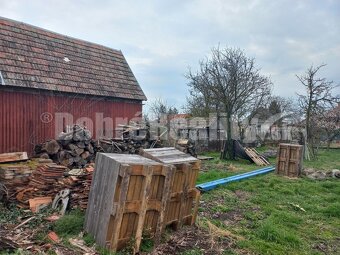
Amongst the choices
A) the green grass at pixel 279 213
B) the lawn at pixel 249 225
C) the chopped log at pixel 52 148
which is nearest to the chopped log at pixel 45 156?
the chopped log at pixel 52 148

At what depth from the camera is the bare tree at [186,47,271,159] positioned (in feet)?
59.5

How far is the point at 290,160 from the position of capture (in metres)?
11.6

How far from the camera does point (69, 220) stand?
5.21m

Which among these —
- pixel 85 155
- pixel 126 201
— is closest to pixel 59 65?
pixel 85 155

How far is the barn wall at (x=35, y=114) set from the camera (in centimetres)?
1017

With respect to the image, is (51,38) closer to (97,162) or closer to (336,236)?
(97,162)

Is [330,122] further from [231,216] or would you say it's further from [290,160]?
[231,216]

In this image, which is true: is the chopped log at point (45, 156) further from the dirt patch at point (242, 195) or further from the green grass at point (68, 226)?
the dirt patch at point (242, 195)

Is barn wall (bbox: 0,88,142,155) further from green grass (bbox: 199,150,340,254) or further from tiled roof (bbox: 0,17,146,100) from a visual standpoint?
green grass (bbox: 199,150,340,254)

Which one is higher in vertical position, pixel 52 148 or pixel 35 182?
pixel 52 148

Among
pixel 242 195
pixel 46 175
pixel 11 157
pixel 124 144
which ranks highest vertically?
pixel 124 144

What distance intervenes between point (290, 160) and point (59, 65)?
9768 mm

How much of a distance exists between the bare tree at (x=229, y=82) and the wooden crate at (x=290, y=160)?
5.64m

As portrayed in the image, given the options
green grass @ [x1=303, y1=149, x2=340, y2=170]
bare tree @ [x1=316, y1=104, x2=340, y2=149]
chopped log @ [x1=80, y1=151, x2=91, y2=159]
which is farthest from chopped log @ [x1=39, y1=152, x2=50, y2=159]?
bare tree @ [x1=316, y1=104, x2=340, y2=149]
